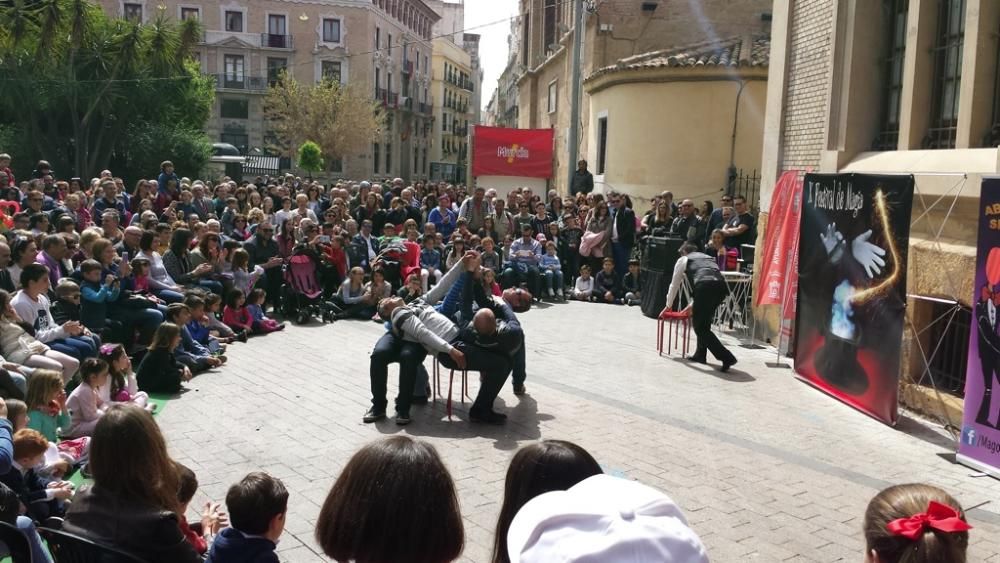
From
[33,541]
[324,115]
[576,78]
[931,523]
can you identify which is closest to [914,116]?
[931,523]

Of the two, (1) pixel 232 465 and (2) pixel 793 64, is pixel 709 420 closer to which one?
(1) pixel 232 465

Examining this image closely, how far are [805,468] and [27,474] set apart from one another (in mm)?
5598

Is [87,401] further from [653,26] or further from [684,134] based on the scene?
[653,26]

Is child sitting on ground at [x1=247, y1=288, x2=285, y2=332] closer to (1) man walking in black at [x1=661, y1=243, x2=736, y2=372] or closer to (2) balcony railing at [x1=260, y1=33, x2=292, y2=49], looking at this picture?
(1) man walking in black at [x1=661, y1=243, x2=736, y2=372]

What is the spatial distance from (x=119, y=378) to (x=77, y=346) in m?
1.02

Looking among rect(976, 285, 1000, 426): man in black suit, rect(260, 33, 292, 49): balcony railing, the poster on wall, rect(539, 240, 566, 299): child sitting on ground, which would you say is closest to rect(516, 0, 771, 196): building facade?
rect(539, 240, 566, 299): child sitting on ground

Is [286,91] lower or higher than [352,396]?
higher

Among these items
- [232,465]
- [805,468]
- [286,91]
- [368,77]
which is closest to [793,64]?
[805,468]

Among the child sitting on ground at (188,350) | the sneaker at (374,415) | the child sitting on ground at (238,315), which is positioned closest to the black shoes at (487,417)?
the sneaker at (374,415)

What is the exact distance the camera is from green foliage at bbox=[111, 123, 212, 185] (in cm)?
3212

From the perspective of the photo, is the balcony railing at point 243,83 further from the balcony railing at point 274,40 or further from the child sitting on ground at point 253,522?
the child sitting on ground at point 253,522

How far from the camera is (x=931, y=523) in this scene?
2.42m

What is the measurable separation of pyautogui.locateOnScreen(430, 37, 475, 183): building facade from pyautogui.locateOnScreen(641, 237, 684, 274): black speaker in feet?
218

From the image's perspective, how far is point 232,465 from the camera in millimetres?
6695
